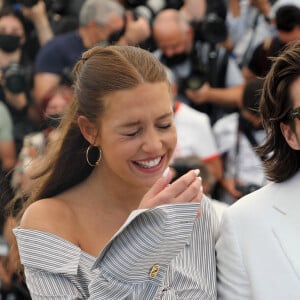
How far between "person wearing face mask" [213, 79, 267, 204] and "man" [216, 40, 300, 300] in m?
2.27

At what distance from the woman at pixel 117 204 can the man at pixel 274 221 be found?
0.09m

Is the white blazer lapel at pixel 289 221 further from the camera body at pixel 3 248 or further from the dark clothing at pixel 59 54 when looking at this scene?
the dark clothing at pixel 59 54

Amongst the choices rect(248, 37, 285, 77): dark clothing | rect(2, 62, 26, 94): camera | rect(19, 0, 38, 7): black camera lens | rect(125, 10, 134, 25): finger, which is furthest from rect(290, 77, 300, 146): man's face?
rect(19, 0, 38, 7): black camera lens

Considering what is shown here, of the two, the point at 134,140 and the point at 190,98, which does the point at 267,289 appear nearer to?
the point at 134,140

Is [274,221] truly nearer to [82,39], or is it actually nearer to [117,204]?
[117,204]

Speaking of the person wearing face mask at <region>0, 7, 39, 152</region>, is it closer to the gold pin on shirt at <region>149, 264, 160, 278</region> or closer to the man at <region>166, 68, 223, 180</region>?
the man at <region>166, 68, 223, 180</region>

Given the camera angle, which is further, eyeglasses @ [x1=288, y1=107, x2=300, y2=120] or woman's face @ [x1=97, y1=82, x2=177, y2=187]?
eyeglasses @ [x1=288, y1=107, x2=300, y2=120]

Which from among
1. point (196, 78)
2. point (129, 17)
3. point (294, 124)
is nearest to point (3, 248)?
point (196, 78)

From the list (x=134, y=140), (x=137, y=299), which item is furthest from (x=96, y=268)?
(x=134, y=140)

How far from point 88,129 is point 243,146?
8.71 ft

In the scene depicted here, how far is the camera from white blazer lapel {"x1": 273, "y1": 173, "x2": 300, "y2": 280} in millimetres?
2562

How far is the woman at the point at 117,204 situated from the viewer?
2295mm

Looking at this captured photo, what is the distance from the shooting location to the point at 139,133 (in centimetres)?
246

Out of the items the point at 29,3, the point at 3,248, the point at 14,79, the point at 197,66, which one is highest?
the point at 29,3
